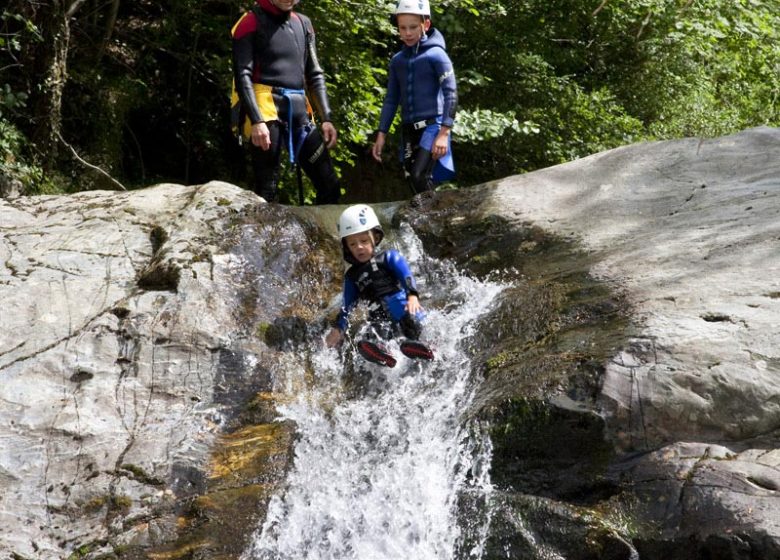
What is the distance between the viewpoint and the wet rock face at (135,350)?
4.59 meters

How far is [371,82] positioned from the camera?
32.8 ft

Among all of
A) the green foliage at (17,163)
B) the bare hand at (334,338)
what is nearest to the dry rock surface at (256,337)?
the bare hand at (334,338)

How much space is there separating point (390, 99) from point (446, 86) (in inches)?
24.1

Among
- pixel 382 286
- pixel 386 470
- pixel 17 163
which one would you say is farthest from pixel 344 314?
pixel 17 163

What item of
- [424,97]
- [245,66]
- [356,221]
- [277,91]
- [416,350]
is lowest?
[416,350]

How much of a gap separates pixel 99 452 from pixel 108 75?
6.69 m

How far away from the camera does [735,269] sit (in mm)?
5172

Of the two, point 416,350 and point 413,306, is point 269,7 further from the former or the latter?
point 416,350

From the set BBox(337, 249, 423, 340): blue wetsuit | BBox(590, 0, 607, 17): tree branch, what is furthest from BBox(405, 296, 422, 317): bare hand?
BBox(590, 0, 607, 17): tree branch

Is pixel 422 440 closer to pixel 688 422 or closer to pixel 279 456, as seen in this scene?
pixel 279 456

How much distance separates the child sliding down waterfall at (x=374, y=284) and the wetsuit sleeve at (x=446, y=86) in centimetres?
149

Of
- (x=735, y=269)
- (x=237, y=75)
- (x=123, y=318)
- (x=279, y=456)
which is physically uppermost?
(x=237, y=75)

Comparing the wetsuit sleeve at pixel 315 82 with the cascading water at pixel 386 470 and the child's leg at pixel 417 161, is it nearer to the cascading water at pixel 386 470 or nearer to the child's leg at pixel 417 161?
the child's leg at pixel 417 161

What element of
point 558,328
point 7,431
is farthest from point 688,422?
point 7,431
